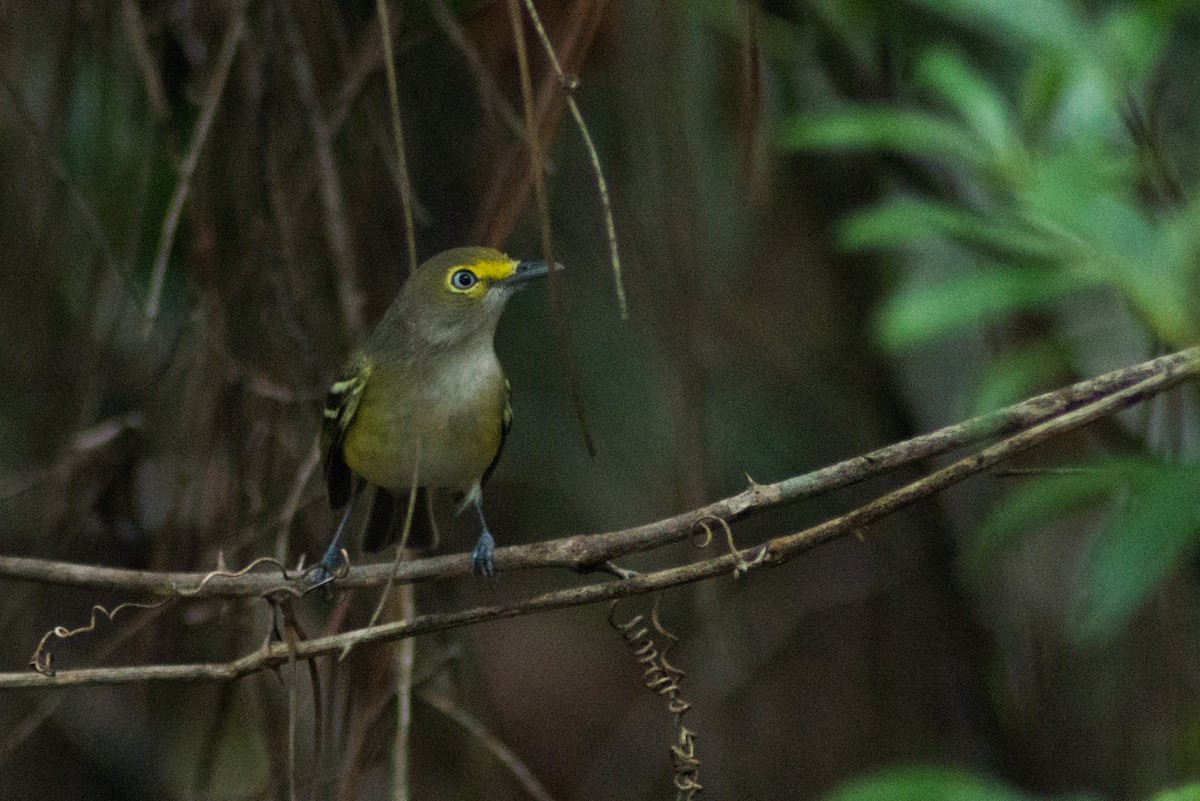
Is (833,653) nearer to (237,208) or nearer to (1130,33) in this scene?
(1130,33)

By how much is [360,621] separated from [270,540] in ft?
1.20

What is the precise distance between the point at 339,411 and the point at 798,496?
1772 mm

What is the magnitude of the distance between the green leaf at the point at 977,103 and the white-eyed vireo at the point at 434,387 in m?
1.28

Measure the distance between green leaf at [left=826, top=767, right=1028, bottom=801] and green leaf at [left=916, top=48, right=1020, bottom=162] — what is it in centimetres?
172

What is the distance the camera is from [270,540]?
3709mm

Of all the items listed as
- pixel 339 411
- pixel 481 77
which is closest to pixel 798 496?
pixel 481 77

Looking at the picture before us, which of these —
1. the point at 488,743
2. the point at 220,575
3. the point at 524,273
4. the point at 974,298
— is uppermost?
the point at 524,273

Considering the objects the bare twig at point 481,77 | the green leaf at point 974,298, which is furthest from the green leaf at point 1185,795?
the bare twig at point 481,77

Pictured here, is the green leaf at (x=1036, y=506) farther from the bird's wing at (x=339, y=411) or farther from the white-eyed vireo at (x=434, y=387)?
the bird's wing at (x=339, y=411)

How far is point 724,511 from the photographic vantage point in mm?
2188

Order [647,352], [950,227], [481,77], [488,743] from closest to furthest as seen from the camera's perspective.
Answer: [488,743] → [481,77] → [950,227] → [647,352]

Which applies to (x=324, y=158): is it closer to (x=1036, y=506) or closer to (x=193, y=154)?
(x=193, y=154)

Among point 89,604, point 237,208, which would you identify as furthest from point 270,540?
point 89,604

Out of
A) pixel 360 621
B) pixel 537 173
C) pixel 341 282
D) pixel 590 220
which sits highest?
→ pixel 590 220
